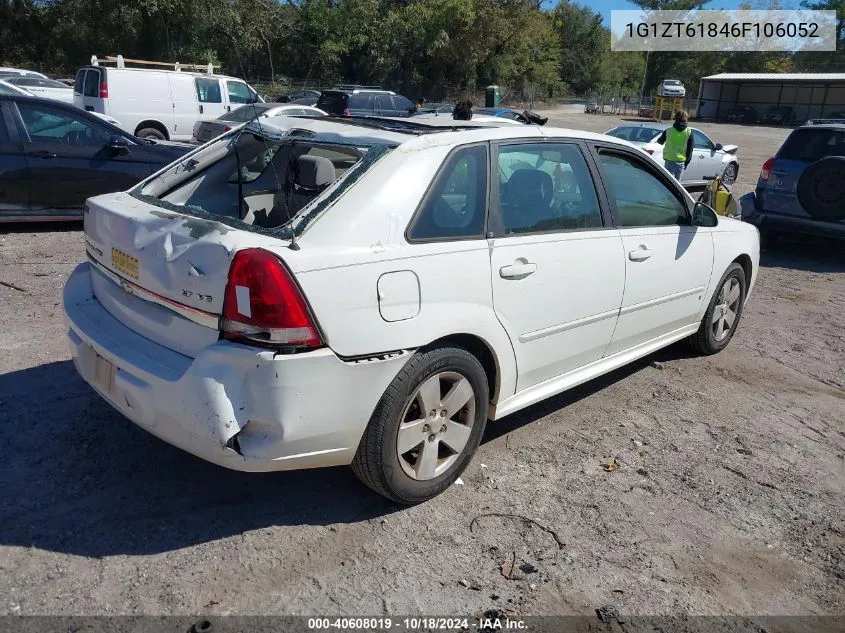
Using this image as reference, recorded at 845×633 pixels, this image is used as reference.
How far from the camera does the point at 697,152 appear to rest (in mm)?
16062

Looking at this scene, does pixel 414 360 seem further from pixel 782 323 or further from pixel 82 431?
pixel 782 323

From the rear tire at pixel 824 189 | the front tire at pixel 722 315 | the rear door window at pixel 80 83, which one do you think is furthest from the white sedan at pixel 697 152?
the rear door window at pixel 80 83

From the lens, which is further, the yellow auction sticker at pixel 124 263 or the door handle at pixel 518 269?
the door handle at pixel 518 269

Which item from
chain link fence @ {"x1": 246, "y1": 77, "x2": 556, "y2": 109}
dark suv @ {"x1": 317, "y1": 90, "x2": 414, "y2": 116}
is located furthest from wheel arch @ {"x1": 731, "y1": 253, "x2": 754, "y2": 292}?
chain link fence @ {"x1": 246, "y1": 77, "x2": 556, "y2": 109}

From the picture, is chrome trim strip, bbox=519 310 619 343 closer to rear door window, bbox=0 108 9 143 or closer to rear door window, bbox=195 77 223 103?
rear door window, bbox=0 108 9 143

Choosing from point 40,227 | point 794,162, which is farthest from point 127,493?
point 794,162

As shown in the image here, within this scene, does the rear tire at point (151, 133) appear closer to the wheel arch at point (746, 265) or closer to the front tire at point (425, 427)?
the wheel arch at point (746, 265)

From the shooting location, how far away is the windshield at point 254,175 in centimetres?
365

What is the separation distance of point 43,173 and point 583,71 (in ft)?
221

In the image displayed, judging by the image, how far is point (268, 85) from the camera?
3800 centimetres

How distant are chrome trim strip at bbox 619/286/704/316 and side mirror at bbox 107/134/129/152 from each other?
6.48 m

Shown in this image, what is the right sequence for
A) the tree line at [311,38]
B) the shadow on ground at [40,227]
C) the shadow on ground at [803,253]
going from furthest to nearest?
the tree line at [311,38] → the shadow on ground at [803,253] → the shadow on ground at [40,227]

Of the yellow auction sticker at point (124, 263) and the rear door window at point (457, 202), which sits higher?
the rear door window at point (457, 202)

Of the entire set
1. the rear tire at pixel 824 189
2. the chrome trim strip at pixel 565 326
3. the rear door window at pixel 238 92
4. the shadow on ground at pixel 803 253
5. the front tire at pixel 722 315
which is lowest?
the shadow on ground at pixel 803 253
